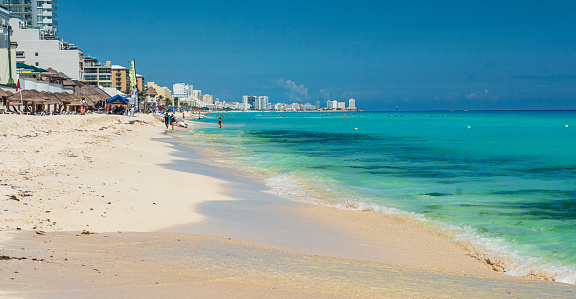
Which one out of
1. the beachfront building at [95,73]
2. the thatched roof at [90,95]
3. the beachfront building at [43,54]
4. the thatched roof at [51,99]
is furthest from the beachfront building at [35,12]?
the thatched roof at [51,99]

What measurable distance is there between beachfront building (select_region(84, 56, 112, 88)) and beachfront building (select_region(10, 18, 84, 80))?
136 ft

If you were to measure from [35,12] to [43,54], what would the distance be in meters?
46.3

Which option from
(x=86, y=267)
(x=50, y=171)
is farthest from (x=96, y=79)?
(x=86, y=267)

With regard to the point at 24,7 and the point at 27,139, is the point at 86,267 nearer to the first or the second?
the point at 27,139

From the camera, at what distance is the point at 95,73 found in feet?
497

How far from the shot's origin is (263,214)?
12305mm

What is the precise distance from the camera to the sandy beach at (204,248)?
5.87m

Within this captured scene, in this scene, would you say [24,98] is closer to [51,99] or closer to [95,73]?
[51,99]

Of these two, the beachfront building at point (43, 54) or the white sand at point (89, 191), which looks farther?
the beachfront building at point (43, 54)

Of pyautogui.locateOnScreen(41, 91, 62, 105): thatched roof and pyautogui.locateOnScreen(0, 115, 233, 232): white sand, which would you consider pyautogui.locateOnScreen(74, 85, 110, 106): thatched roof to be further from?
pyautogui.locateOnScreen(0, 115, 233, 232): white sand

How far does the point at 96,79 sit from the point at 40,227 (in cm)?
15619

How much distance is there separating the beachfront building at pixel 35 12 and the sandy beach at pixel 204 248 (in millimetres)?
132303

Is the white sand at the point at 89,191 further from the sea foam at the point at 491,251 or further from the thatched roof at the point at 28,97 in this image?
the thatched roof at the point at 28,97

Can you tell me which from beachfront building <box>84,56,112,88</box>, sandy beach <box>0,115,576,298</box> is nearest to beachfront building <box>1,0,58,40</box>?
beachfront building <box>84,56,112,88</box>
